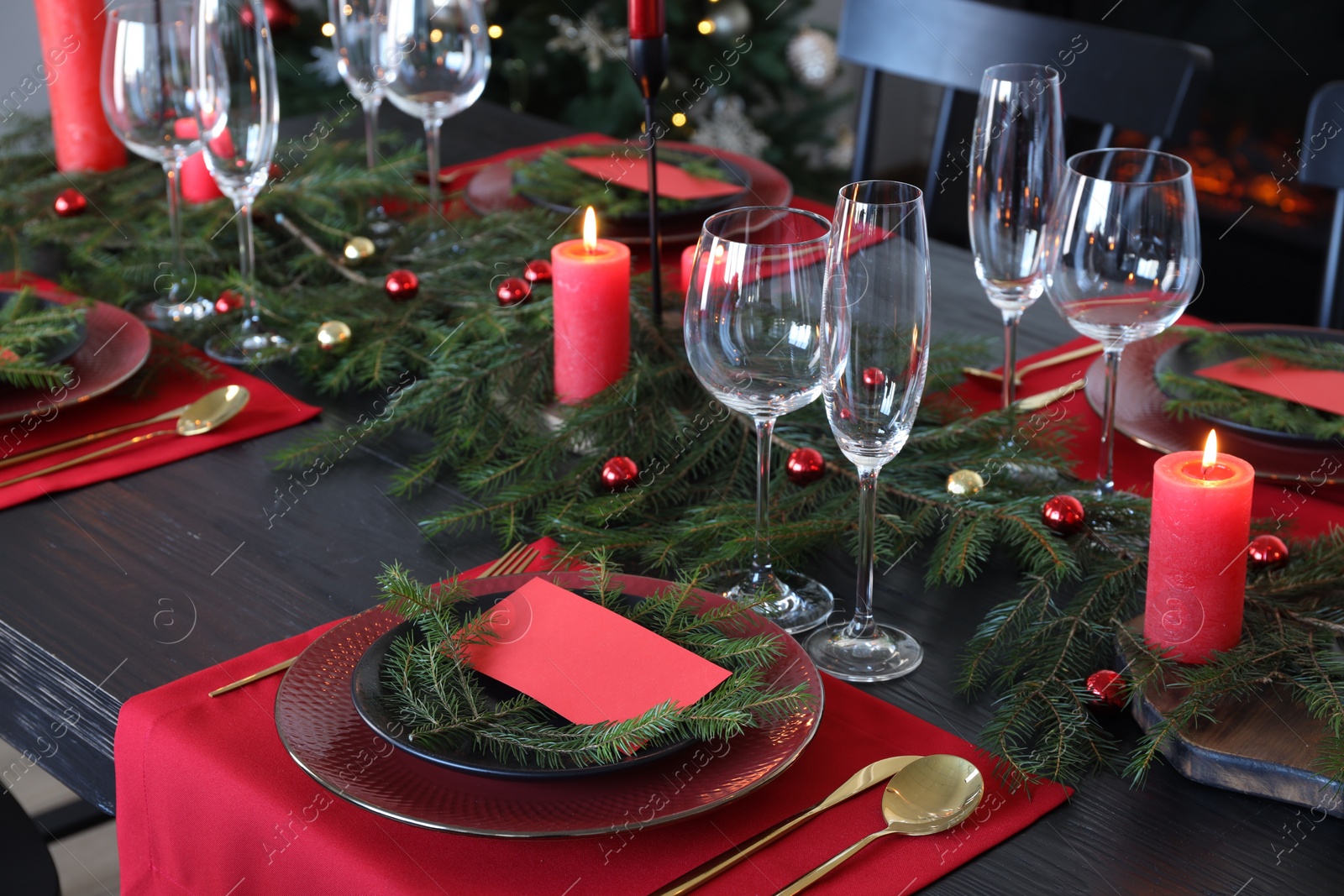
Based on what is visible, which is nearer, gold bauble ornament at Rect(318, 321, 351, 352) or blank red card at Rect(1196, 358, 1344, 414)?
blank red card at Rect(1196, 358, 1344, 414)

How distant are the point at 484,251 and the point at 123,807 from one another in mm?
712

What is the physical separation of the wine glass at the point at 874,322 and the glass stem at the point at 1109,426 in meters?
0.25

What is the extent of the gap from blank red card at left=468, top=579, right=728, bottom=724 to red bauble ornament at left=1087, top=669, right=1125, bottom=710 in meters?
0.19

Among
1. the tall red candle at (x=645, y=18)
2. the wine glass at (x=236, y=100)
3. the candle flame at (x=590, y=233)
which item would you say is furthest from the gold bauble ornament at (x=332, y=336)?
the tall red candle at (x=645, y=18)

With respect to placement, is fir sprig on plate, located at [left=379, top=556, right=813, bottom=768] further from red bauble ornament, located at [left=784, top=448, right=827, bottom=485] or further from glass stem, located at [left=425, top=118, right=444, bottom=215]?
glass stem, located at [left=425, top=118, right=444, bottom=215]

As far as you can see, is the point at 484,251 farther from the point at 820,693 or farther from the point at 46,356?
the point at 820,693

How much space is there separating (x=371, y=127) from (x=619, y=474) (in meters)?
0.79

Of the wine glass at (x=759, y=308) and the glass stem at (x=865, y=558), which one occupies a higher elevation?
the wine glass at (x=759, y=308)

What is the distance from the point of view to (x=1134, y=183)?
80 cm

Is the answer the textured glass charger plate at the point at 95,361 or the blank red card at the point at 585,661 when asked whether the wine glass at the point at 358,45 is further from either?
the blank red card at the point at 585,661

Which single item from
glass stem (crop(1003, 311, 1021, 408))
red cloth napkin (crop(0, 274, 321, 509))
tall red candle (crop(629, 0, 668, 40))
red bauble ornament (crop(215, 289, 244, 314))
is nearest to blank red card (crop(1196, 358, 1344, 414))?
glass stem (crop(1003, 311, 1021, 408))

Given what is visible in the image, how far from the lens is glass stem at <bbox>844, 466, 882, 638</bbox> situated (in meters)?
0.70

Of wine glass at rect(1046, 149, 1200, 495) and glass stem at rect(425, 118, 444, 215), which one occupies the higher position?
wine glass at rect(1046, 149, 1200, 495)

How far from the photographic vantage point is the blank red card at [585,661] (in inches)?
24.8
